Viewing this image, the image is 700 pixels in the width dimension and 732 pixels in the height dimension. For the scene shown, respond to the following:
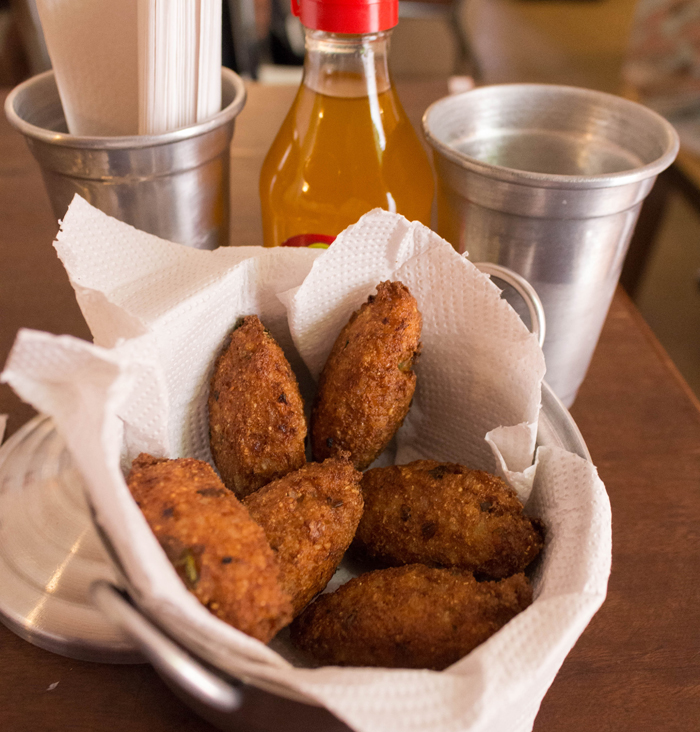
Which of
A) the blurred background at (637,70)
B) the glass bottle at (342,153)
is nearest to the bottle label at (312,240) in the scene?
the glass bottle at (342,153)

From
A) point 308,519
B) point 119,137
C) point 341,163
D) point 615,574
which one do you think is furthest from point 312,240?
point 615,574

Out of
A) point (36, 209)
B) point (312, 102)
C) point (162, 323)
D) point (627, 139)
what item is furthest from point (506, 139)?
point (36, 209)

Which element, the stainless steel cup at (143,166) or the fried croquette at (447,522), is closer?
the fried croquette at (447,522)

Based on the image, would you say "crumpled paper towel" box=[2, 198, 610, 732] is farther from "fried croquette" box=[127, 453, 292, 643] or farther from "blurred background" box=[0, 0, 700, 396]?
"blurred background" box=[0, 0, 700, 396]

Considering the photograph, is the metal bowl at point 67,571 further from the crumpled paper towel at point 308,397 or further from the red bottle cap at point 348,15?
the red bottle cap at point 348,15

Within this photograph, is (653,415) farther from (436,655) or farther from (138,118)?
(138,118)
